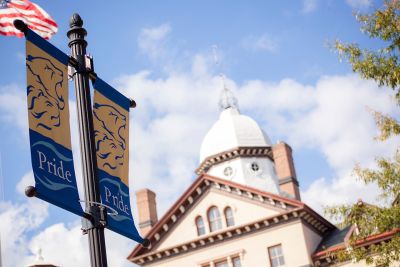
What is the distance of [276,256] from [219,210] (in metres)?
4.34

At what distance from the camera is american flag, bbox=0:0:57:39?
1120 centimetres

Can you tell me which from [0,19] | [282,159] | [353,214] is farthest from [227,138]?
[0,19]

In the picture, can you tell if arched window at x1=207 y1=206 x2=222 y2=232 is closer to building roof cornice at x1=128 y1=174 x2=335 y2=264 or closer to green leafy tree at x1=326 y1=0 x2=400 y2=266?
building roof cornice at x1=128 y1=174 x2=335 y2=264

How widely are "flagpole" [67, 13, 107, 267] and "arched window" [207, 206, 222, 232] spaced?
2877cm

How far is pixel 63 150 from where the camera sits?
8641 millimetres

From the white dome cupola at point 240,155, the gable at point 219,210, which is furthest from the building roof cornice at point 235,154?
the gable at point 219,210

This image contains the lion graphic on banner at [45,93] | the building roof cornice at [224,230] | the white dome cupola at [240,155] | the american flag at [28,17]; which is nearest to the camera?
the lion graphic on banner at [45,93]

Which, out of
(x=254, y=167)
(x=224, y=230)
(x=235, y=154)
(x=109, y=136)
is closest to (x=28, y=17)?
(x=109, y=136)

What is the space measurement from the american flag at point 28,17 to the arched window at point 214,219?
2716 centimetres

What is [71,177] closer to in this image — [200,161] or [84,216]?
[84,216]

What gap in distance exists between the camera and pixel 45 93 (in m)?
8.66

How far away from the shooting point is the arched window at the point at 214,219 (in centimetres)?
3744

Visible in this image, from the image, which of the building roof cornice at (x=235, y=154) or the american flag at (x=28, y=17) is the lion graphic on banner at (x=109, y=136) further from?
the building roof cornice at (x=235, y=154)

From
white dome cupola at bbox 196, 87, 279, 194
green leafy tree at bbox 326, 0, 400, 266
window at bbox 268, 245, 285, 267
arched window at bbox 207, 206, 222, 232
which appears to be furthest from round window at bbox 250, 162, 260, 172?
green leafy tree at bbox 326, 0, 400, 266
